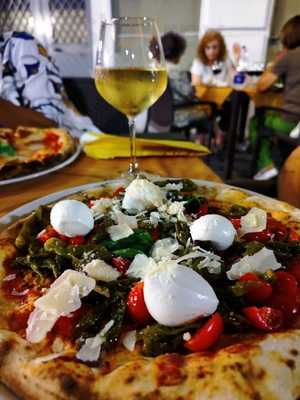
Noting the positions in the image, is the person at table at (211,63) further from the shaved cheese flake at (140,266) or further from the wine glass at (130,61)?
the shaved cheese flake at (140,266)

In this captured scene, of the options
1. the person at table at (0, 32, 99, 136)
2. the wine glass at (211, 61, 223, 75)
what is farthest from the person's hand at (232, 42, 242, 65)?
the person at table at (0, 32, 99, 136)

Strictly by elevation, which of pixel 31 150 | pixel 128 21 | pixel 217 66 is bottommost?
pixel 217 66

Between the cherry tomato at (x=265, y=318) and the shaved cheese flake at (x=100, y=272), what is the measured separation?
235 mm

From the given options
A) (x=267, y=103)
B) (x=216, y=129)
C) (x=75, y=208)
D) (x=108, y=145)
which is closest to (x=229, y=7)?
(x=216, y=129)

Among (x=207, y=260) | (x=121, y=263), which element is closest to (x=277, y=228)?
(x=207, y=260)

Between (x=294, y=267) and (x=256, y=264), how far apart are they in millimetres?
92

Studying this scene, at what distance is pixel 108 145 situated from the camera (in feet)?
4.45

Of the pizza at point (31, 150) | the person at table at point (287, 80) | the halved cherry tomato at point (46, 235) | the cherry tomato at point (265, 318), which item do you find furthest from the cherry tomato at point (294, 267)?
the person at table at point (287, 80)

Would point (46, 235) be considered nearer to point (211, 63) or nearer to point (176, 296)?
point (176, 296)

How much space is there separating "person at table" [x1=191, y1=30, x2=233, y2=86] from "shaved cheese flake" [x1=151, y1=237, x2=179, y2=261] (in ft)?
16.7

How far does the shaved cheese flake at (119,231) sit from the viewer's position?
0.77 metres

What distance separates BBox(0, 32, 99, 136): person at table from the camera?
2506 mm

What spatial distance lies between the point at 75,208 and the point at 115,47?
1.70ft

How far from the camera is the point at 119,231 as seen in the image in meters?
0.78
